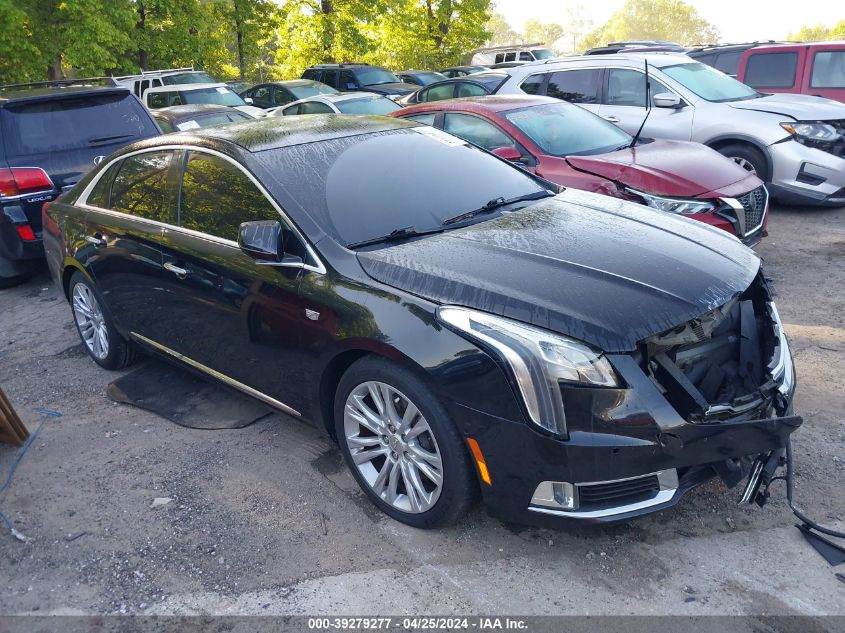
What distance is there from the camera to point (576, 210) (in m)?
3.96

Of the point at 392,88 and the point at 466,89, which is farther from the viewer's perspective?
the point at 392,88

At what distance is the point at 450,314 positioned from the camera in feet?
9.57

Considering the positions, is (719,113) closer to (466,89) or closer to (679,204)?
(679,204)

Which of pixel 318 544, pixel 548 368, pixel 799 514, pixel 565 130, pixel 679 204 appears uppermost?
pixel 565 130

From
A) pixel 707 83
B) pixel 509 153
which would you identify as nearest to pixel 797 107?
pixel 707 83

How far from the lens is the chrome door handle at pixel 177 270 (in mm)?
4034

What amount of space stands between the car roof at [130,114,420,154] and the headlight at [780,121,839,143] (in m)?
5.44

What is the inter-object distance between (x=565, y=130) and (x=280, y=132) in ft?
11.4

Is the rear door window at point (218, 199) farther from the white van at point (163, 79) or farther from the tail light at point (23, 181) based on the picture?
the white van at point (163, 79)

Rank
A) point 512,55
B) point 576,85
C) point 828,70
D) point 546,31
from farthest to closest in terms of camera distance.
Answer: point 546,31, point 512,55, point 828,70, point 576,85

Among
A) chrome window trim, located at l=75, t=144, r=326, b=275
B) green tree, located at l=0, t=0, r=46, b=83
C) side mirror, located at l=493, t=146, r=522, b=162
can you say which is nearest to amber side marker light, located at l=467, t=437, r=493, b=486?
chrome window trim, located at l=75, t=144, r=326, b=275

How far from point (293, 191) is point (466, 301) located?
3.92 feet

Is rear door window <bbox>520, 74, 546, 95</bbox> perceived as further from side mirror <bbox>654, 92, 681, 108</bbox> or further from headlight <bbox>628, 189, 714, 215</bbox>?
headlight <bbox>628, 189, 714, 215</bbox>

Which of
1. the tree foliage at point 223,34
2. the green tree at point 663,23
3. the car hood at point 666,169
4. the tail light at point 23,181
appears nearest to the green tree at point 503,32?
the green tree at point 663,23
